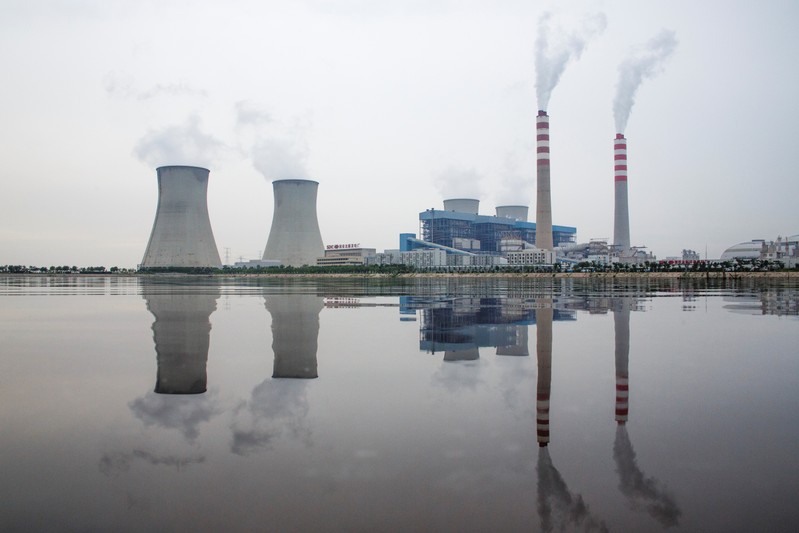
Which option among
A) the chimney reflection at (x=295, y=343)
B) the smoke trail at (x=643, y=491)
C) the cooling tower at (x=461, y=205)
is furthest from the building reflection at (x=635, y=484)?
the cooling tower at (x=461, y=205)

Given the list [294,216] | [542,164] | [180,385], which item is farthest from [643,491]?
[542,164]

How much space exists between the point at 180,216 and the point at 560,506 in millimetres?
50340

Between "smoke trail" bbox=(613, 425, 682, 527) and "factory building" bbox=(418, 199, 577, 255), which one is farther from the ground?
"factory building" bbox=(418, 199, 577, 255)

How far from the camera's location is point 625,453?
395 centimetres

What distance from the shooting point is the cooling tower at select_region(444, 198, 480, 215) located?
296 ft

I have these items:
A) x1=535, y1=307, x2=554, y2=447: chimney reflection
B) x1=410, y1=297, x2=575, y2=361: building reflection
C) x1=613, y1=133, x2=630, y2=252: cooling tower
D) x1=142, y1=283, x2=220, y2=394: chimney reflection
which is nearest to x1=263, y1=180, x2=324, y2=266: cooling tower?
x1=613, y1=133, x2=630, y2=252: cooling tower

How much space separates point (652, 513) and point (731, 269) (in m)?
59.8

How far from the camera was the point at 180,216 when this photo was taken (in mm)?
49219

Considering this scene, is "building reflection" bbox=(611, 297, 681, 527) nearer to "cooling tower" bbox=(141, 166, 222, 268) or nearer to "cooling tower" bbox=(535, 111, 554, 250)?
"cooling tower" bbox=(141, 166, 222, 268)

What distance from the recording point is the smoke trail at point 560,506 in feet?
9.57

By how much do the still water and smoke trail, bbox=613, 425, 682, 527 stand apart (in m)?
0.01

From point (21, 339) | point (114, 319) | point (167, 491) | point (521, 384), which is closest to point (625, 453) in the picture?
point (521, 384)

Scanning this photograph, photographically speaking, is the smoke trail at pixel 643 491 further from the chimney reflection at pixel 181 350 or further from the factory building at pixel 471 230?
the factory building at pixel 471 230

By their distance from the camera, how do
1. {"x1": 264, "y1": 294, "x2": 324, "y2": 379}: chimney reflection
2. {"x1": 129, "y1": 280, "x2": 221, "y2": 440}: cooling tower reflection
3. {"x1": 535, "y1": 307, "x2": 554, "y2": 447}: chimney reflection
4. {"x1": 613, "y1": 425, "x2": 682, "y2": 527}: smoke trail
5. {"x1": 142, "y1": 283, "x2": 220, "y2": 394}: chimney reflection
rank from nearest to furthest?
{"x1": 613, "y1": 425, "x2": 682, "y2": 527}: smoke trail < {"x1": 535, "y1": 307, "x2": 554, "y2": 447}: chimney reflection < {"x1": 129, "y1": 280, "x2": 221, "y2": 440}: cooling tower reflection < {"x1": 142, "y1": 283, "x2": 220, "y2": 394}: chimney reflection < {"x1": 264, "y1": 294, "x2": 324, "y2": 379}: chimney reflection
